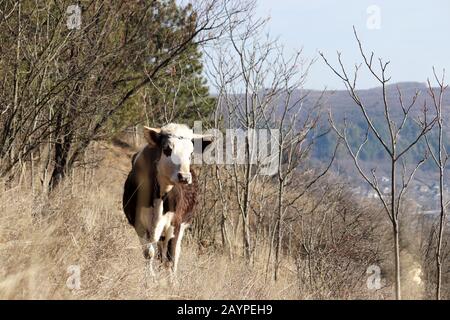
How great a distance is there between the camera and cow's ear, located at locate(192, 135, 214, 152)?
7.98m

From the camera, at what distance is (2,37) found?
30.4ft

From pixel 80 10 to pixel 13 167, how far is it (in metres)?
2.29

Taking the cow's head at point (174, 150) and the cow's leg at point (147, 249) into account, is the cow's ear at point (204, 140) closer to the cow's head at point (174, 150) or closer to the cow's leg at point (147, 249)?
the cow's head at point (174, 150)

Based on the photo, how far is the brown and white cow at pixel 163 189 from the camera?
7.55 metres

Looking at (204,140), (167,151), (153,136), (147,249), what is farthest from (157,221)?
(204,140)

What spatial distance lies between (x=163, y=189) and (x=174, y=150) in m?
0.54

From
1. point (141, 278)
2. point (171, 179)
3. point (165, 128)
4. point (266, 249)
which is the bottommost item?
point (266, 249)

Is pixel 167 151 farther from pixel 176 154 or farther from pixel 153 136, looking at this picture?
pixel 153 136

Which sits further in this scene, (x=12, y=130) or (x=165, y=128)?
(x=12, y=130)

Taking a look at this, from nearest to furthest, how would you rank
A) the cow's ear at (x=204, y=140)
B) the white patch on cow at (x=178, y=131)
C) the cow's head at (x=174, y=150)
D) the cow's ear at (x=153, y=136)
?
the cow's head at (x=174, y=150)
the white patch on cow at (x=178, y=131)
the cow's ear at (x=153, y=136)
the cow's ear at (x=204, y=140)


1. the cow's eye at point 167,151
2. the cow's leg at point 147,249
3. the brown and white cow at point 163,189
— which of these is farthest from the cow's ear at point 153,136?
the cow's leg at point 147,249
